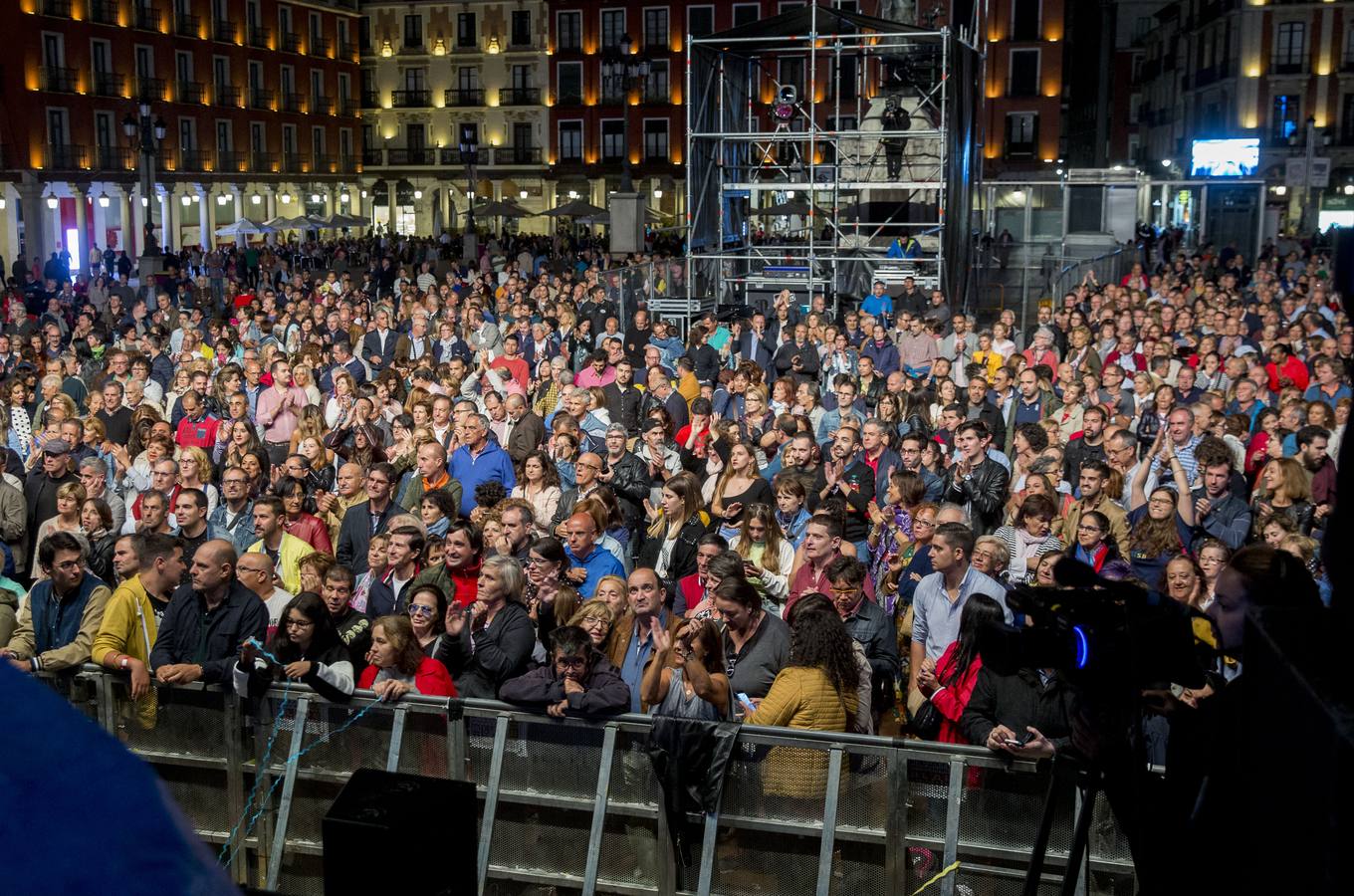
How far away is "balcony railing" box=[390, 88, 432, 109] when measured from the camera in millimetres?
66875

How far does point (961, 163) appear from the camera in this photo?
21.2m

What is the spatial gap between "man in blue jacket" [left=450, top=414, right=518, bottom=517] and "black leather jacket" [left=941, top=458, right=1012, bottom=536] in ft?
9.78

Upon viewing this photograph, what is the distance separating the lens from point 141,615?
655 cm

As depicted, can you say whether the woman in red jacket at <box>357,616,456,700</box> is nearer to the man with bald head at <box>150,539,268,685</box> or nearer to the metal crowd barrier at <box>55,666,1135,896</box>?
the metal crowd barrier at <box>55,666,1135,896</box>

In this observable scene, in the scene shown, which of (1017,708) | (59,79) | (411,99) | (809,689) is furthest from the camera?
(411,99)

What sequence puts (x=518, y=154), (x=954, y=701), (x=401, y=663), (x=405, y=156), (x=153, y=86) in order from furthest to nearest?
(x=405, y=156) → (x=518, y=154) → (x=153, y=86) → (x=401, y=663) → (x=954, y=701)

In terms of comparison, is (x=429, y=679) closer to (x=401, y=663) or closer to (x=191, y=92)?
(x=401, y=663)

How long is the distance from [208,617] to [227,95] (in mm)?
53631

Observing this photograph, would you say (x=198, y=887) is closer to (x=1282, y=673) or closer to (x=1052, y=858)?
(x=1282, y=673)

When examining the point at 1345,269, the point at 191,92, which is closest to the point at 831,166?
the point at 1345,269

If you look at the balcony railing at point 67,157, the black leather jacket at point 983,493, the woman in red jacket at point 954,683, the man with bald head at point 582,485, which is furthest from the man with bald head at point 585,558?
the balcony railing at point 67,157

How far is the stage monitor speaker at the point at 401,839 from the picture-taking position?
2.30 m

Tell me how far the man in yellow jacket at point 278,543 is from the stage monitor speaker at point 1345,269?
6.70 m

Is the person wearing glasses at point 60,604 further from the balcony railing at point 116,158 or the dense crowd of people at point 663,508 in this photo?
the balcony railing at point 116,158
